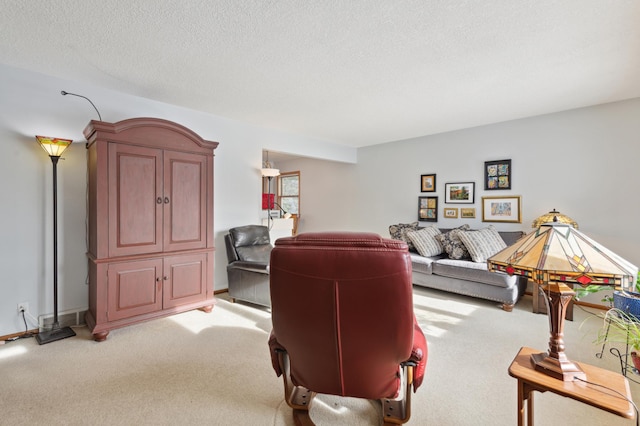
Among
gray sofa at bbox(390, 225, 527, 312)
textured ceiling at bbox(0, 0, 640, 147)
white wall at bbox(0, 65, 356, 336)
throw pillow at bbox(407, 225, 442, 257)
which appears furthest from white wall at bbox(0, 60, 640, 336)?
gray sofa at bbox(390, 225, 527, 312)

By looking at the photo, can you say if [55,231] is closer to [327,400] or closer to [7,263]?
[7,263]

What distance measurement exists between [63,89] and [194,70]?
4.47ft

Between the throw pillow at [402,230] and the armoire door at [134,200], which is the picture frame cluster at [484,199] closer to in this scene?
the throw pillow at [402,230]

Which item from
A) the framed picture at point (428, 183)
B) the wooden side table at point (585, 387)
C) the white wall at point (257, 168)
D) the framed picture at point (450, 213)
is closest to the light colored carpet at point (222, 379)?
the wooden side table at point (585, 387)

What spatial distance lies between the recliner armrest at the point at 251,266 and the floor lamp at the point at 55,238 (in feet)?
5.21

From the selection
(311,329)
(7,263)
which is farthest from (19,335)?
(311,329)

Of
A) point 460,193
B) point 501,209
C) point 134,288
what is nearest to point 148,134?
point 134,288

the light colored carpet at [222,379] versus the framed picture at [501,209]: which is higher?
the framed picture at [501,209]

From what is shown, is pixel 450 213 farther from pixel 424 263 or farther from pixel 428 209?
pixel 424 263

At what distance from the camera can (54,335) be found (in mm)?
2652

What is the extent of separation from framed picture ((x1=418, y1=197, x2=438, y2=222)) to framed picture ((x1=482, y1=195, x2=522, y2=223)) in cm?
75

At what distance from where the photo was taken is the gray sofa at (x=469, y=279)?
346 centimetres

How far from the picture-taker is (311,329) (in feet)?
4.06

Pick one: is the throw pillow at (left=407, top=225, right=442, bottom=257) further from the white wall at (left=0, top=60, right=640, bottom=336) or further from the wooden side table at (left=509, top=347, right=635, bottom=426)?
the wooden side table at (left=509, top=347, right=635, bottom=426)
